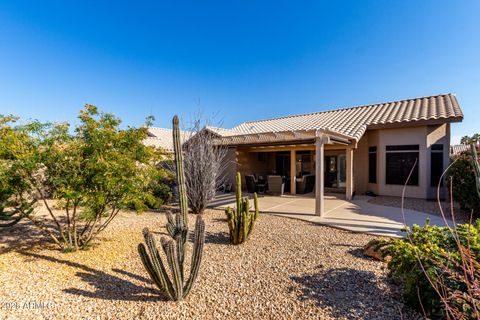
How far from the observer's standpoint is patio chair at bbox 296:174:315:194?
1384 centimetres

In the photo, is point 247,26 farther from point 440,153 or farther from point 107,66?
point 440,153

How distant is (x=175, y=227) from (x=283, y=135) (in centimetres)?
814

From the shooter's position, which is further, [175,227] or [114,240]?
[114,240]

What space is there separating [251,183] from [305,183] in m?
3.41

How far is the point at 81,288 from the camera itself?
13.0 ft

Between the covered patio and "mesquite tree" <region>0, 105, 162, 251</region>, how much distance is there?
6135 millimetres

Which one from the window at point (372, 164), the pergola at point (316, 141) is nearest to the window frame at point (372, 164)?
the window at point (372, 164)

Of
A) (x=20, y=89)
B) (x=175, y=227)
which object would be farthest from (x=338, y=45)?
(x=20, y=89)

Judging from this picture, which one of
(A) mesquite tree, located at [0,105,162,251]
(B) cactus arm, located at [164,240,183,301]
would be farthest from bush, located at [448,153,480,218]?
(A) mesquite tree, located at [0,105,162,251]

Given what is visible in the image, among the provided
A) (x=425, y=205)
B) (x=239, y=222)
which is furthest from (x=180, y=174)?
(x=425, y=205)

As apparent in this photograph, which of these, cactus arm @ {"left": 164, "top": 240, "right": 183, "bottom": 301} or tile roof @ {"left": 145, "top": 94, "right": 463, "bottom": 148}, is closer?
cactus arm @ {"left": 164, "top": 240, "right": 183, "bottom": 301}

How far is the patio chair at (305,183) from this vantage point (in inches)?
545

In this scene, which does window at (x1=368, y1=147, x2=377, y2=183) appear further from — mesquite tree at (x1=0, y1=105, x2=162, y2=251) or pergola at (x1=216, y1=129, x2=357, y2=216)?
mesquite tree at (x1=0, y1=105, x2=162, y2=251)

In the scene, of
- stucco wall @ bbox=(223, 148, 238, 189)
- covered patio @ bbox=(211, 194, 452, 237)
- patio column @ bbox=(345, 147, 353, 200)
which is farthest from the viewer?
stucco wall @ bbox=(223, 148, 238, 189)
